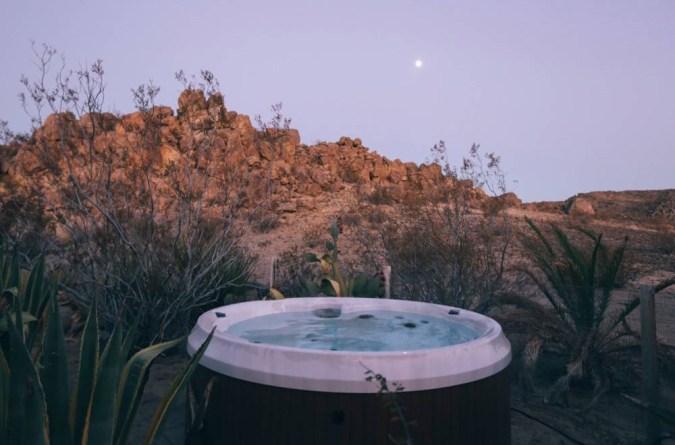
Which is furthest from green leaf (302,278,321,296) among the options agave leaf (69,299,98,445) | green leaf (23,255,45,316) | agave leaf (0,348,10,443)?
agave leaf (0,348,10,443)

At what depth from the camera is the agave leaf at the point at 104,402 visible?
1951 millimetres

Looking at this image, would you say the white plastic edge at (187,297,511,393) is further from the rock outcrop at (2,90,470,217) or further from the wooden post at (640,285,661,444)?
the rock outcrop at (2,90,470,217)

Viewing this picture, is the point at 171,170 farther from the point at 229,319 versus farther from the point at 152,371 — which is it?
the point at 229,319

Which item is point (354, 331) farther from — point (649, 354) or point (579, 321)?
point (649, 354)

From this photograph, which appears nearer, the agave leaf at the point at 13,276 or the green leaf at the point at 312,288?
the agave leaf at the point at 13,276

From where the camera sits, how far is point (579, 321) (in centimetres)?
552

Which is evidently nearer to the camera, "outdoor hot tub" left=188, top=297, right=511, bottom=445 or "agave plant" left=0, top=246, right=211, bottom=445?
"agave plant" left=0, top=246, right=211, bottom=445

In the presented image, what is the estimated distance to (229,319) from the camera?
188 inches

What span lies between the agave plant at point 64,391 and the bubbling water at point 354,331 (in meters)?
2.68

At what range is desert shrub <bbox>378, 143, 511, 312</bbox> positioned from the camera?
7.55 m

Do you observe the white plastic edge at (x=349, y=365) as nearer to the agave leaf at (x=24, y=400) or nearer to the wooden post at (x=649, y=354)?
the wooden post at (x=649, y=354)

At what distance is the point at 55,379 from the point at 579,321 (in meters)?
4.96

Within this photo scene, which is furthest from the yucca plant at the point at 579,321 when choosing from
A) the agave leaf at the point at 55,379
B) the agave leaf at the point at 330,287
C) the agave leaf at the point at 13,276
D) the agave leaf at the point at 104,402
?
the agave leaf at the point at 13,276

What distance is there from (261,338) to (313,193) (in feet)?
63.0
